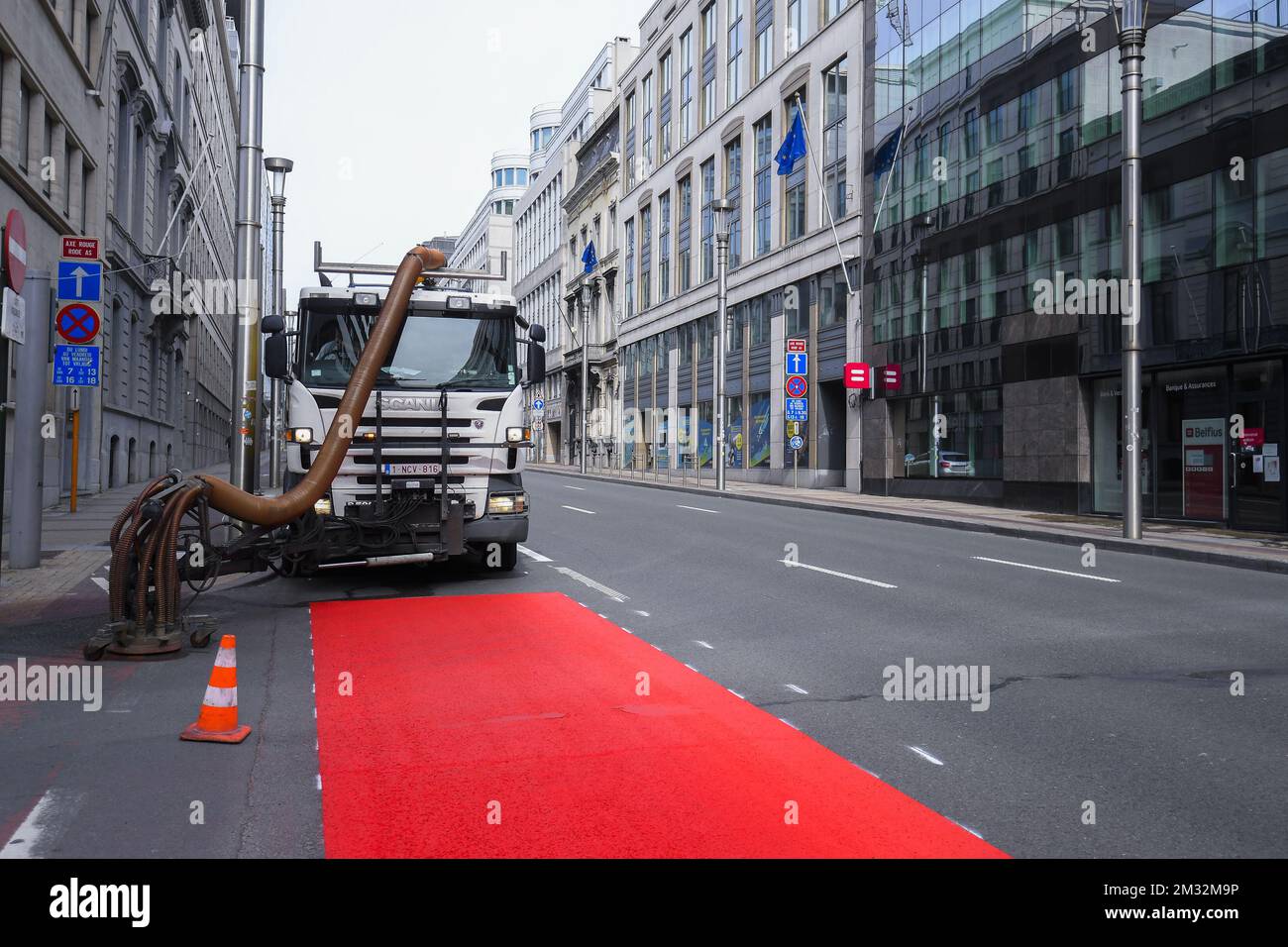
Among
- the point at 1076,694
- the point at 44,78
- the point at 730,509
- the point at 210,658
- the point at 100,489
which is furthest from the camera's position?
the point at 100,489

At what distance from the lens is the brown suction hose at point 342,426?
328 inches

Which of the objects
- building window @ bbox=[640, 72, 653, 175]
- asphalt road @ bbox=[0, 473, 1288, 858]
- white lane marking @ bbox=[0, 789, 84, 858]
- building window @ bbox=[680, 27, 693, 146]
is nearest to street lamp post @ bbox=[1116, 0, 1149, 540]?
asphalt road @ bbox=[0, 473, 1288, 858]

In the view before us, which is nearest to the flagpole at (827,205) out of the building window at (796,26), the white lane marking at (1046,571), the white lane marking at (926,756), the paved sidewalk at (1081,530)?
the building window at (796,26)

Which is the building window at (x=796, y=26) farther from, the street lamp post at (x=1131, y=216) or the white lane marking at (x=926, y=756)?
the white lane marking at (x=926, y=756)

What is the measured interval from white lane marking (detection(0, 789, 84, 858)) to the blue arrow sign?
975cm

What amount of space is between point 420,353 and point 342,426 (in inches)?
49.0

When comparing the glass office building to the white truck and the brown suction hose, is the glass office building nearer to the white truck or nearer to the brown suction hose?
the white truck

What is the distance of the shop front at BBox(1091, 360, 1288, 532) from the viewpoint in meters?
18.1

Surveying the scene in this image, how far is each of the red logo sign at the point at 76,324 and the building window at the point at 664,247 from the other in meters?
42.8

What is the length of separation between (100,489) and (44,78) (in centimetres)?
1077

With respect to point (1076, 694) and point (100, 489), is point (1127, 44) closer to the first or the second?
point (1076, 694)

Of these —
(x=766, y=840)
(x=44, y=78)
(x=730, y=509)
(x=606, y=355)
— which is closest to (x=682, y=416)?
(x=606, y=355)
